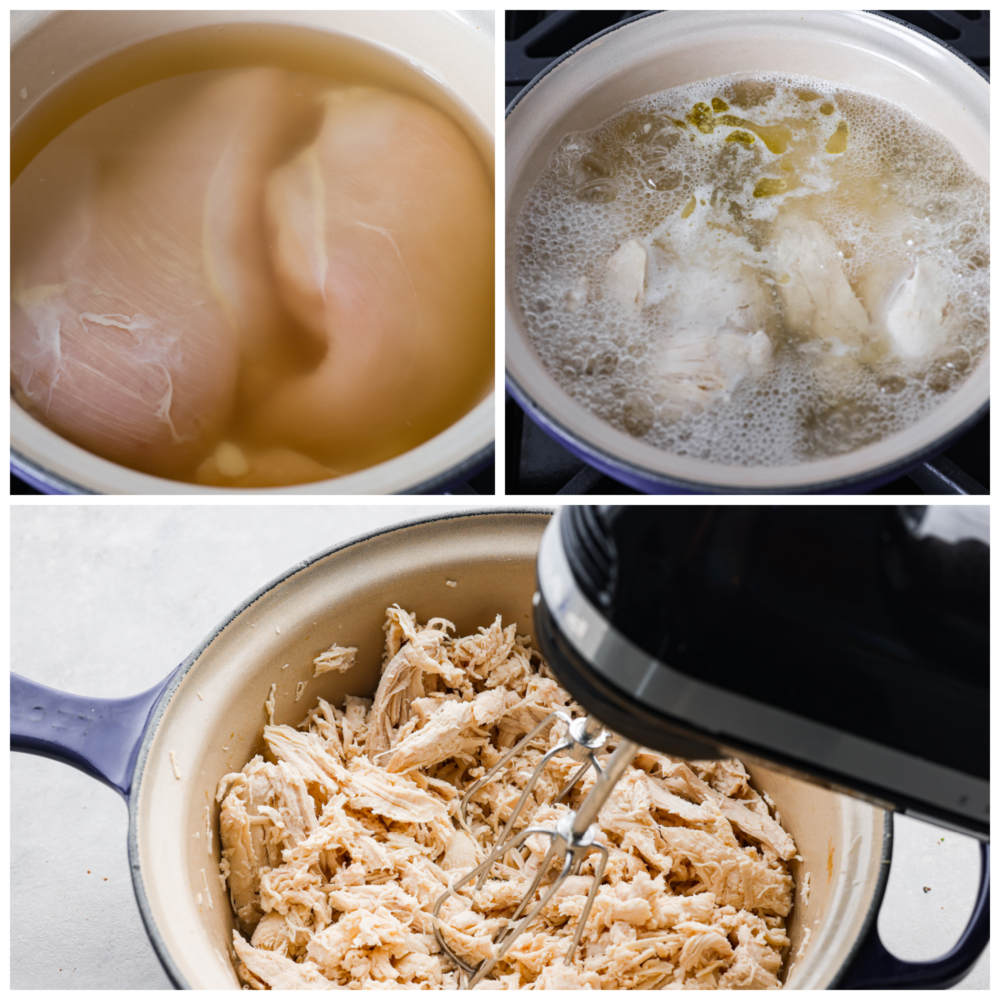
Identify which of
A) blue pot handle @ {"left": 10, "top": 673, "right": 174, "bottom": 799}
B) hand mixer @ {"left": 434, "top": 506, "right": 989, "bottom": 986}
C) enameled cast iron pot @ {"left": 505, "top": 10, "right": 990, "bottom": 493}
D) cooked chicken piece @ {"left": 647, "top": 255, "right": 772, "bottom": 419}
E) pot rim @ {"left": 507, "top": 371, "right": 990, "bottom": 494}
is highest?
enameled cast iron pot @ {"left": 505, "top": 10, "right": 990, "bottom": 493}

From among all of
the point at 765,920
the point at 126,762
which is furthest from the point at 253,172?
the point at 765,920

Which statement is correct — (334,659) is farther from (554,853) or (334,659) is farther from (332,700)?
(554,853)

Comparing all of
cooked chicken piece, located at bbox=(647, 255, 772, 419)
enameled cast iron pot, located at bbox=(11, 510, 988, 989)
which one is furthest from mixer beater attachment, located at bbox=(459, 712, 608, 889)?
cooked chicken piece, located at bbox=(647, 255, 772, 419)

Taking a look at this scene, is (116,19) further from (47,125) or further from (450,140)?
(450,140)

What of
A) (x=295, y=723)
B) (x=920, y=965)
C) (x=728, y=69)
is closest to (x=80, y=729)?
(x=295, y=723)

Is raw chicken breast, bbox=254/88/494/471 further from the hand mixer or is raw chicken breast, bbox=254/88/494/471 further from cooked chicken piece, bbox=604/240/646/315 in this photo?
the hand mixer

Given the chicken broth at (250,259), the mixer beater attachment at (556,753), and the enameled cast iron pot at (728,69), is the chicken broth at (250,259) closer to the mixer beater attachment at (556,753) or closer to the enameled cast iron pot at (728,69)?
the enameled cast iron pot at (728,69)

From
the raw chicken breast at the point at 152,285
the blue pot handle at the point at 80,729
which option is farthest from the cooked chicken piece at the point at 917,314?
the blue pot handle at the point at 80,729
